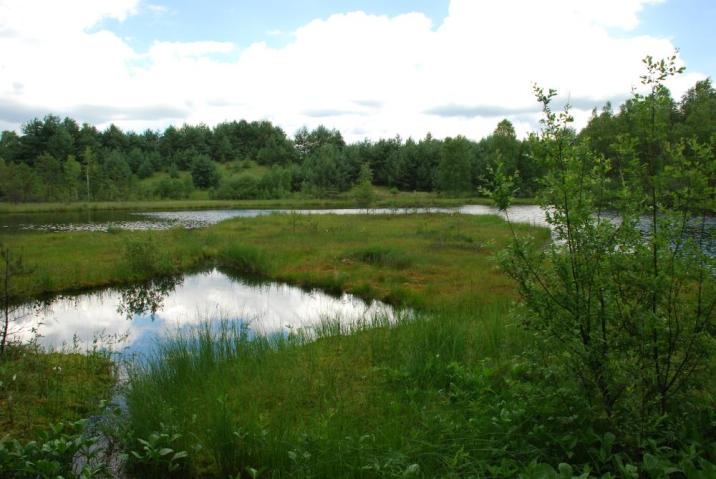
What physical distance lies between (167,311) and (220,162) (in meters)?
114

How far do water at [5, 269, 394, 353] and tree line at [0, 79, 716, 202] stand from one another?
42.0m

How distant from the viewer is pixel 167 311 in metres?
14.4

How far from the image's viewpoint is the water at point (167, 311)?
38.0 ft

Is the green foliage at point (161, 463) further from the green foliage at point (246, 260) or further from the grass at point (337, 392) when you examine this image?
the green foliage at point (246, 260)

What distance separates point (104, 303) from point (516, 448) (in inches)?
584

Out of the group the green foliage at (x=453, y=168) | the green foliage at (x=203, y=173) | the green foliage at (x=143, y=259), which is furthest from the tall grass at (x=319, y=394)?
the green foliage at (x=203, y=173)

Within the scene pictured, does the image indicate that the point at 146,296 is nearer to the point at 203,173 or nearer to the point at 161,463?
the point at 161,463

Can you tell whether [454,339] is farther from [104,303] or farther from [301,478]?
[104,303]

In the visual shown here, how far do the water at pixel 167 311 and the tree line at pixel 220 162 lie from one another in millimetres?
42004

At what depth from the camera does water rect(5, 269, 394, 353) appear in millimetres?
11578

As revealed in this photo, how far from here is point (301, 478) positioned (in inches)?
172

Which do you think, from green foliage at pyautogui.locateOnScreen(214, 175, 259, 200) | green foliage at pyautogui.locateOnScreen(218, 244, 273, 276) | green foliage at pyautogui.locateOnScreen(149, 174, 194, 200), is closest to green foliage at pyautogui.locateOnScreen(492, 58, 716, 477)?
green foliage at pyautogui.locateOnScreen(218, 244, 273, 276)

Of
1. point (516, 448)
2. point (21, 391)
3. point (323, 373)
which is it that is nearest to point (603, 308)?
point (516, 448)

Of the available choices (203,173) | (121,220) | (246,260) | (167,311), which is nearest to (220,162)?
(203,173)
